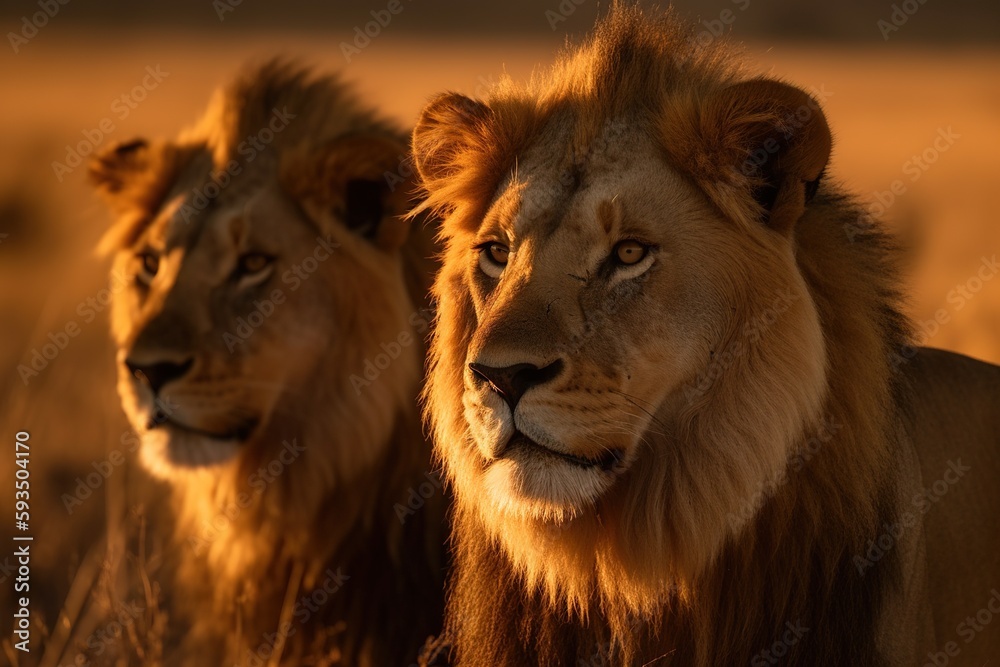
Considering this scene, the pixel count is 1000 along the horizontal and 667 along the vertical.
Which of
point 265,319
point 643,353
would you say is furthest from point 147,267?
point 643,353

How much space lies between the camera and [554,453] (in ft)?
10.6

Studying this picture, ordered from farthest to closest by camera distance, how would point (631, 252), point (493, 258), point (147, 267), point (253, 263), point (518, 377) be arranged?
point (147, 267) → point (253, 263) → point (493, 258) → point (631, 252) → point (518, 377)

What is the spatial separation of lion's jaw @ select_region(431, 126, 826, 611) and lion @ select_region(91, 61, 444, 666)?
4.69ft

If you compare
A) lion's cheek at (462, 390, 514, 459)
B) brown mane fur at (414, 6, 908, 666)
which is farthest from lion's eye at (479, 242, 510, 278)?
lion's cheek at (462, 390, 514, 459)

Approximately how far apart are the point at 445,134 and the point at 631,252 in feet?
2.98

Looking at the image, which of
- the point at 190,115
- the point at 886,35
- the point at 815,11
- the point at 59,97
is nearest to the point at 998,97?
the point at 886,35

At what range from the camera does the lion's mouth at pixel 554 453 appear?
3.24 meters

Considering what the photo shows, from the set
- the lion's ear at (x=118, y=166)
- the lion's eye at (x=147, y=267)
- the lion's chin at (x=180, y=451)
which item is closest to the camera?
the lion's chin at (x=180, y=451)

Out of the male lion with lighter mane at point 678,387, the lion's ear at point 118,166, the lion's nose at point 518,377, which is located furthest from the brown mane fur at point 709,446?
the lion's ear at point 118,166

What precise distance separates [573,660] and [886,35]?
52.8 feet

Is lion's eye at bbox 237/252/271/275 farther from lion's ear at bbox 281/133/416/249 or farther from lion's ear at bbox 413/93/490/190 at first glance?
lion's ear at bbox 413/93/490/190

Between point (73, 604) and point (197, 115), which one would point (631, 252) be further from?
point (197, 115)

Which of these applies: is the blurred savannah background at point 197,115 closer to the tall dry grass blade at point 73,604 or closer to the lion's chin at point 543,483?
the tall dry grass blade at point 73,604

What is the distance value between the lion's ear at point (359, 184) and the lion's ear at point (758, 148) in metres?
1.64
